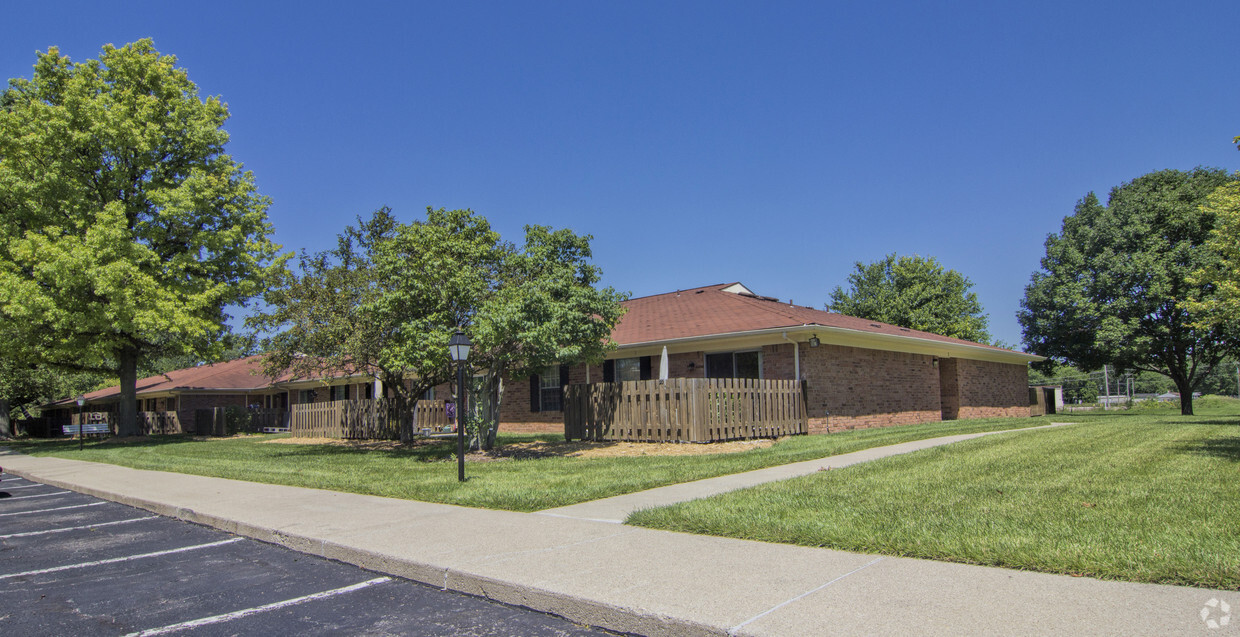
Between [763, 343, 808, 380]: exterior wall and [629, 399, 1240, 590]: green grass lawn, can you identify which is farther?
[763, 343, 808, 380]: exterior wall

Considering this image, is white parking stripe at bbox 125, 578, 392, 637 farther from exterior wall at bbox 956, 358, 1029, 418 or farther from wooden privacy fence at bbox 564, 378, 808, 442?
exterior wall at bbox 956, 358, 1029, 418

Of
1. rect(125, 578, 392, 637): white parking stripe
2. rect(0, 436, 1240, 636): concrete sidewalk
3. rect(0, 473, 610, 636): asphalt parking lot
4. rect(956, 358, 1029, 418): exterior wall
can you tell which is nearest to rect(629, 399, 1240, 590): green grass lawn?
rect(0, 436, 1240, 636): concrete sidewalk

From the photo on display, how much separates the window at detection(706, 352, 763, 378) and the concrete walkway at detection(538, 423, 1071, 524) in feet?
19.9

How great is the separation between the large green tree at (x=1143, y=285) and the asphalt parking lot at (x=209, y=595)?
92.1ft

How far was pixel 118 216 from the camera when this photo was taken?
22.0 metres

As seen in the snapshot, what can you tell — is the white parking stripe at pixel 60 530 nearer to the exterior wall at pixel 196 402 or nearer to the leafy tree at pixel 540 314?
the leafy tree at pixel 540 314

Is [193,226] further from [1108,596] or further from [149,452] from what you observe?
[1108,596]

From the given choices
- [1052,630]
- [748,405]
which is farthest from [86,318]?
[1052,630]

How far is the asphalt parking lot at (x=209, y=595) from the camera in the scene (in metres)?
4.46

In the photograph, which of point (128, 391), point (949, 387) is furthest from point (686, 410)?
point (128, 391)

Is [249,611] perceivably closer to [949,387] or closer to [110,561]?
[110,561]

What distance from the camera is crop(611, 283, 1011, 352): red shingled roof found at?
1808cm

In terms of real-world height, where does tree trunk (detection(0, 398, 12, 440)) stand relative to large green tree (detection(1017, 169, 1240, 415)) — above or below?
below

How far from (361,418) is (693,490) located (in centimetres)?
1691
